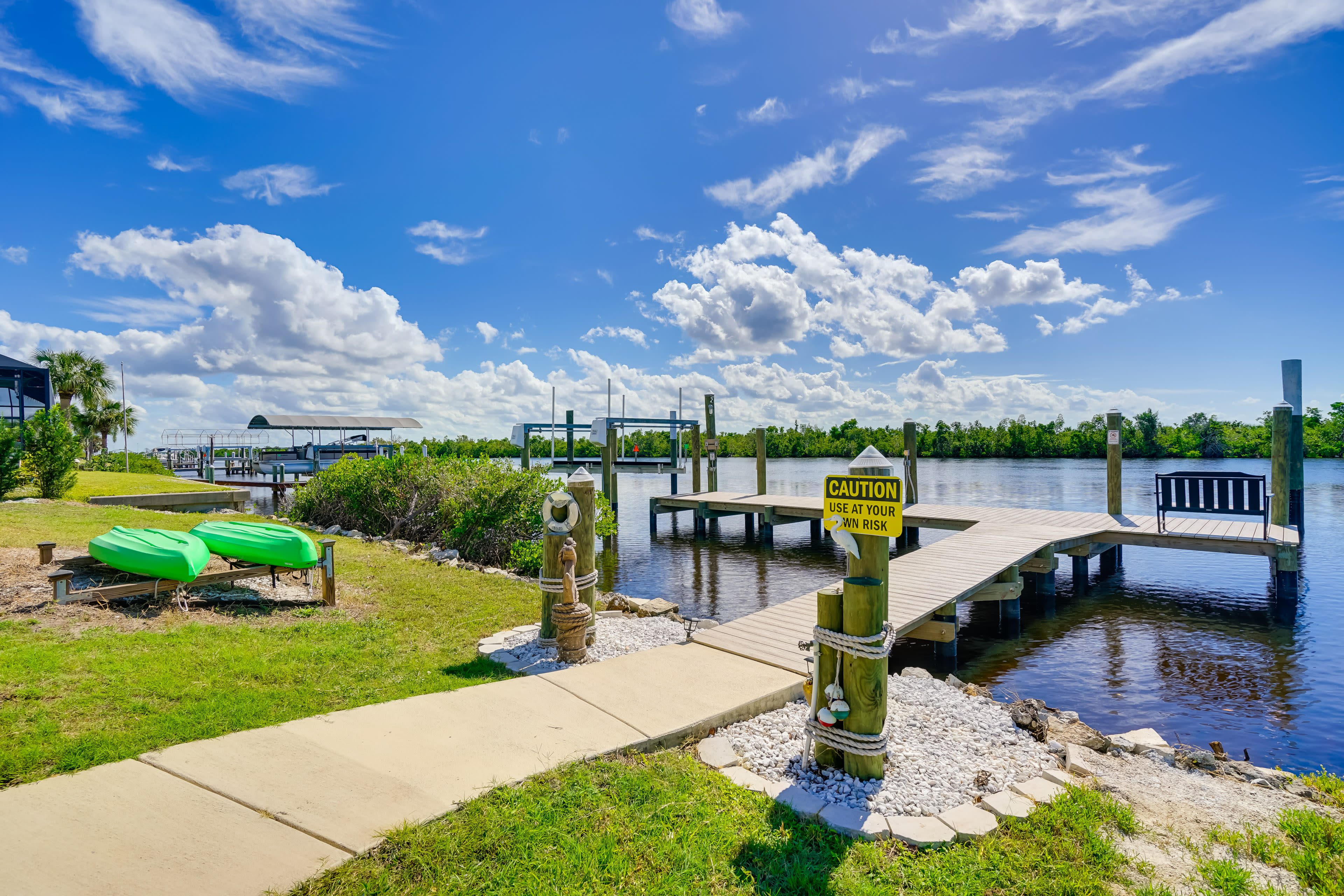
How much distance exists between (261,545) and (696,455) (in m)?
18.8

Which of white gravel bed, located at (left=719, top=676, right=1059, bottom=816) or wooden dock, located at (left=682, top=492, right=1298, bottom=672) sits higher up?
wooden dock, located at (left=682, top=492, right=1298, bottom=672)

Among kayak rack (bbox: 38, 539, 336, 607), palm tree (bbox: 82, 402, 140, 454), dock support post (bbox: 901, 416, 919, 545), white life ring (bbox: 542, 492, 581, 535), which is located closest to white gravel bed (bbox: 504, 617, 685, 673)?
white life ring (bbox: 542, 492, 581, 535)

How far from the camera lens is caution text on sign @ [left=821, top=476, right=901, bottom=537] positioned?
3.80 metres

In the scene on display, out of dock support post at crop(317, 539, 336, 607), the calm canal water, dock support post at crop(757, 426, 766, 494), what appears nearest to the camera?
the calm canal water

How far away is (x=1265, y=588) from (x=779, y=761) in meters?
12.7

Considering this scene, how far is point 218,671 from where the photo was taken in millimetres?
5074

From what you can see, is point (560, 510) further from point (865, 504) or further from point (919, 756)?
point (919, 756)

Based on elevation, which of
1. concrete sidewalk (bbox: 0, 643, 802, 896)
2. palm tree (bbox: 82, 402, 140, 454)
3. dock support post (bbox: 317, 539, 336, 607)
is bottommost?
concrete sidewalk (bbox: 0, 643, 802, 896)

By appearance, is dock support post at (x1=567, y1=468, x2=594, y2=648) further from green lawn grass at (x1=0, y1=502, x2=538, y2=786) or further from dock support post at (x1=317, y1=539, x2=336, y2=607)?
dock support post at (x1=317, y1=539, x2=336, y2=607)

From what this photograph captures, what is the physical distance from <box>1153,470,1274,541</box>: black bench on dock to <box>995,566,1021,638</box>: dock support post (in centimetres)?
378

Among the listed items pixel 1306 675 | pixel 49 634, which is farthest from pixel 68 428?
pixel 1306 675

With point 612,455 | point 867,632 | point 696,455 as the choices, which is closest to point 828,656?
point 867,632

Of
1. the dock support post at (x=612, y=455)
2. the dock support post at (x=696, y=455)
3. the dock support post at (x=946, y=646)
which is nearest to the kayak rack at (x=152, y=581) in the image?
the dock support post at (x=946, y=646)

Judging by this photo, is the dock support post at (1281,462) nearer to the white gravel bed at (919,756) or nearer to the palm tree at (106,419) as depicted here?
the white gravel bed at (919,756)
